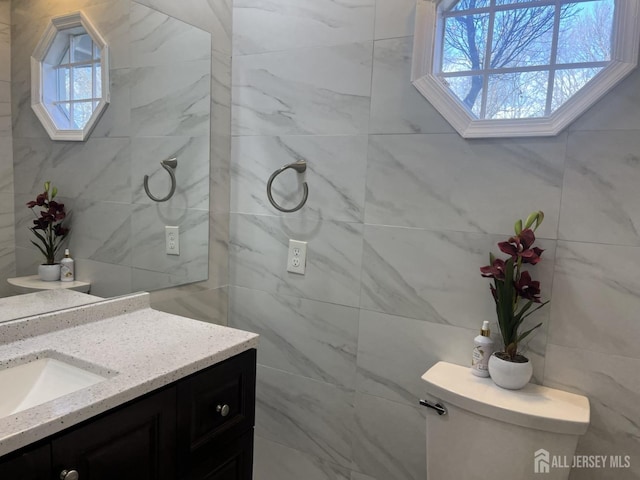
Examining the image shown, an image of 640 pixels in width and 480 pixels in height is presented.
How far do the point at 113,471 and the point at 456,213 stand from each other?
1140 mm

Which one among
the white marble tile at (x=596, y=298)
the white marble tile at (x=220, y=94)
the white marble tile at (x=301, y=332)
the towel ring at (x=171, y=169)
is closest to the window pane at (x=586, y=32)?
the white marble tile at (x=596, y=298)

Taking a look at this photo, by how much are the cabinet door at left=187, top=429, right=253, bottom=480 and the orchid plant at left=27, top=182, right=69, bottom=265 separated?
0.68m

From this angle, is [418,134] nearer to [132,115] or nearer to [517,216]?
[517,216]

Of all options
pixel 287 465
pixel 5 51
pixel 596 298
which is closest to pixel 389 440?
pixel 287 465

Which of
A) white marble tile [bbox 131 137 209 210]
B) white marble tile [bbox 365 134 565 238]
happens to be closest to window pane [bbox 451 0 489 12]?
white marble tile [bbox 365 134 565 238]

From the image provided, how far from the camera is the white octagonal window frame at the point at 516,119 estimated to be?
1.21 metres

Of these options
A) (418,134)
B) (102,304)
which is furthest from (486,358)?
(102,304)

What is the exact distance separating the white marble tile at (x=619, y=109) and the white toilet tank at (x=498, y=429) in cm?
76

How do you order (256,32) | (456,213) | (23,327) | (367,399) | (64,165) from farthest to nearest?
(256,32)
(367,399)
(456,213)
(64,165)
(23,327)

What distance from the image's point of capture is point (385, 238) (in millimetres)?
1590

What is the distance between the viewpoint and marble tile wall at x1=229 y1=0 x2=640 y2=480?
1.29 m

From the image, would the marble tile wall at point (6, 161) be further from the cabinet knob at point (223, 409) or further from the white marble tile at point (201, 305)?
the cabinet knob at point (223, 409)

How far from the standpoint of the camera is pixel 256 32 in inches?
70.6

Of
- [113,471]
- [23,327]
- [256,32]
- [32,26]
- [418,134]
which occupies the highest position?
[256,32]
